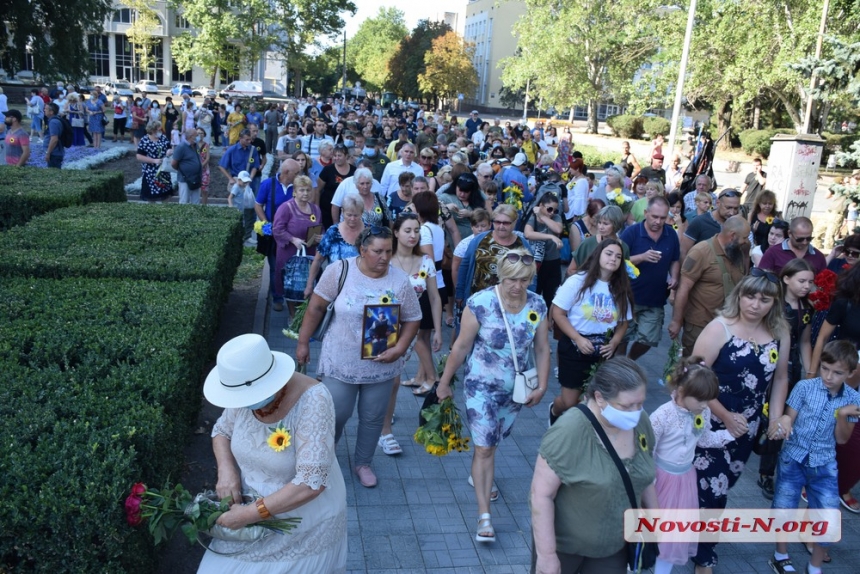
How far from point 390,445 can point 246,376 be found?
3060mm

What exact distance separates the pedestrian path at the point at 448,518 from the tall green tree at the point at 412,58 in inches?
3076

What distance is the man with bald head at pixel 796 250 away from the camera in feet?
22.2

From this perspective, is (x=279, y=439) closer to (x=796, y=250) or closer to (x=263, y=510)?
(x=263, y=510)

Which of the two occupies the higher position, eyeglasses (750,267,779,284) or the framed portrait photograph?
eyeglasses (750,267,779,284)

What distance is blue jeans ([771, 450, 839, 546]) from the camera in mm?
4723

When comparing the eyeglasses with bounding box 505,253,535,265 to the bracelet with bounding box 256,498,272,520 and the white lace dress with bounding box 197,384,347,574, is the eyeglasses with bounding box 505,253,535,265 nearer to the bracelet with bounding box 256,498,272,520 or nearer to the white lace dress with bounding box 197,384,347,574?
the white lace dress with bounding box 197,384,347,574

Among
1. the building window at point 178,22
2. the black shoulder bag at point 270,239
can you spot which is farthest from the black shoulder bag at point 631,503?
the building window at point 178,22

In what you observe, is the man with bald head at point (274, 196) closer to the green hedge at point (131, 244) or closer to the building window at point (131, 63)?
the green hedge at point (131, 244)

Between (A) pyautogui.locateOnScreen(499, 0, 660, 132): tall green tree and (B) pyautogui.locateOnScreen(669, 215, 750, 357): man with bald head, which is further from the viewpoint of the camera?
(A) pyautogui.locateOnScreen(499, 0, 660, 132): tall green tree

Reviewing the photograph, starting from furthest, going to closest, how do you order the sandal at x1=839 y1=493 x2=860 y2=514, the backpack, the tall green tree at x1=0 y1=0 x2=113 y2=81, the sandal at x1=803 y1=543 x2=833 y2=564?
the tall green tree at x1=0 y1=0 x2=113 y2=81, the backpack, the sandal at x1=839 y1=493 x2=860 y2=514, the sandal at x1=803 y1=543 x2=833 y2=564

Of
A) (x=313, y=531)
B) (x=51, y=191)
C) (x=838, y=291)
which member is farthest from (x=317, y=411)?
(x=51, y=191)

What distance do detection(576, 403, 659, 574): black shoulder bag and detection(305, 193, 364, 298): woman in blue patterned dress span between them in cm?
384

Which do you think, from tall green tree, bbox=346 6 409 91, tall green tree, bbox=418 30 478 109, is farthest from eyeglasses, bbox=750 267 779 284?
tall green tree, bbox=346 6 409 91

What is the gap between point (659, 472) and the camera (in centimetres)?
419
